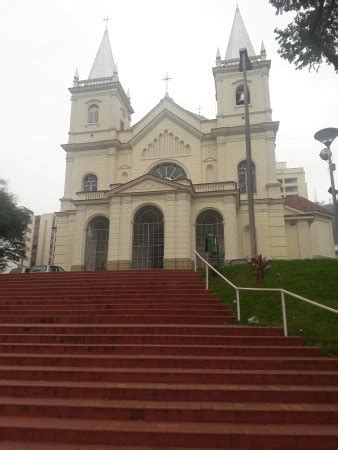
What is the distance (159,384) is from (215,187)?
17.9m

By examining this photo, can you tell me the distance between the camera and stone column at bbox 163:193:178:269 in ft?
68.0

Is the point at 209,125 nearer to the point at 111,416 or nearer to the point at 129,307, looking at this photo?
the point at 129,307

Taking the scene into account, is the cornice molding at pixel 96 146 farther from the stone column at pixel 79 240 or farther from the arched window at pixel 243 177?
the arched window at pixel 243 177

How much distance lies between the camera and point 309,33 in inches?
477

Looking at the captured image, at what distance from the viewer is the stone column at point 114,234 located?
70.7 feet

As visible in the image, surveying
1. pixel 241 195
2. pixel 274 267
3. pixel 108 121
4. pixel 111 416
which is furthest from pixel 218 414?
pixel 108 121

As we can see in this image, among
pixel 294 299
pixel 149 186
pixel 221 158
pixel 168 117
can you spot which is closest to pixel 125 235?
pixel 149 186

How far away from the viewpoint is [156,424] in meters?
5.04

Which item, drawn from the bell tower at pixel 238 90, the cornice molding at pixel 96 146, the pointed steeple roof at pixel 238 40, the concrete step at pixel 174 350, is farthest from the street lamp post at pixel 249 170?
the pointed steeple roof at pixel 238 40

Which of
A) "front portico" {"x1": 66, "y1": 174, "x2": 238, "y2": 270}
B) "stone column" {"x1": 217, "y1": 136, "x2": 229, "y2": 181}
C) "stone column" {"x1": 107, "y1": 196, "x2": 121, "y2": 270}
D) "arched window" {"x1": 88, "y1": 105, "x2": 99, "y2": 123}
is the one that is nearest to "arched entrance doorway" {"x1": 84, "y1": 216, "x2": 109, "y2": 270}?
"front portico" {"x1": 66, "y1": 174, "x2": 238, "y2": 270}

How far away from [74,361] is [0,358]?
158 cm

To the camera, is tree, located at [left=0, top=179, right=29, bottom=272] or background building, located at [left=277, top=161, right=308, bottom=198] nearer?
tree, located at [left=0, top=179, right=29, bottom=272]

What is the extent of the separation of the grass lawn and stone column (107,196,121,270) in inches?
337

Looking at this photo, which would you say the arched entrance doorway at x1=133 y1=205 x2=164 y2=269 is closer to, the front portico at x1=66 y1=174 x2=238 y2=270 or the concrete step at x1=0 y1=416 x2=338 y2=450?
the front portico at x1=66 y1=174 x2=238 y2=270
